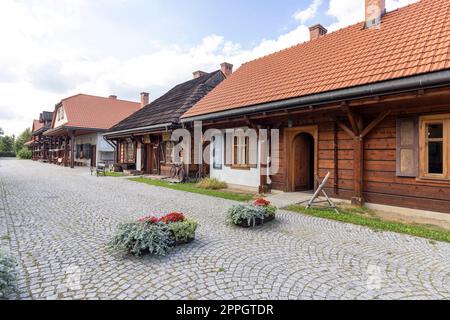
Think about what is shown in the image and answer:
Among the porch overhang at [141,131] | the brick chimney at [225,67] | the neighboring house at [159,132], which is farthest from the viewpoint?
the brick chimney at [225,67]

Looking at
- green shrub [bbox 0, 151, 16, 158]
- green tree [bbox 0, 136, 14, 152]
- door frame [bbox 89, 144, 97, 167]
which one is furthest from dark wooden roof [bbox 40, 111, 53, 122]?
green tree [bbox 0, 136, 14, 152]

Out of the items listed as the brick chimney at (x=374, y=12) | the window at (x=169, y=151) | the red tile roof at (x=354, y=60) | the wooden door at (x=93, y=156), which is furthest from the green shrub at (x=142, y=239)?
the wooden door at (x=93, y=156)

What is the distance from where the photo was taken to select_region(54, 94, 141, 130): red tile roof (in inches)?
906

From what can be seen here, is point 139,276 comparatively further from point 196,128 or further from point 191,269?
point 196,128

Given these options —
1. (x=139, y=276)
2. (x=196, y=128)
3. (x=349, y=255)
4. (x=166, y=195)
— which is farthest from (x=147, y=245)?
(x=196, y=128)

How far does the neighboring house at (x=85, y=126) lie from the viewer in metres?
22.5

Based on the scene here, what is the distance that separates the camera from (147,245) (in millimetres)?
3520

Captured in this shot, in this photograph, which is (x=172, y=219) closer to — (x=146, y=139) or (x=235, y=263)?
(x=235, y=263)

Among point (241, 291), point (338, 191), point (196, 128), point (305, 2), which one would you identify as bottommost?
point (241, 291)

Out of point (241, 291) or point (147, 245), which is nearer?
point (241, 291)

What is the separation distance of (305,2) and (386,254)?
29.7 ft

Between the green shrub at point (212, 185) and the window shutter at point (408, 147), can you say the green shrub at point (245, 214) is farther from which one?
the green shrub at point (212, 185)

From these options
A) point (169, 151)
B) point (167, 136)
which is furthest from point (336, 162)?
point (169, 151)

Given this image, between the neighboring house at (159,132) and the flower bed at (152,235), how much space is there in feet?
28.1
